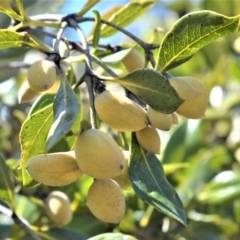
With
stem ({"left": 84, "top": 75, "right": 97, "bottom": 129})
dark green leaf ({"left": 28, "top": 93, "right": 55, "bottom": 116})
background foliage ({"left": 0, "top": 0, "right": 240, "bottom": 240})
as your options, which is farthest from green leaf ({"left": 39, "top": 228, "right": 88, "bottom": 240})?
stem ({"left": 84, "top": 75, "right": 97, "bottom": 129})

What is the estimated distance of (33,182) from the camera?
835mm

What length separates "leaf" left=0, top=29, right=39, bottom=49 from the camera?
77cm

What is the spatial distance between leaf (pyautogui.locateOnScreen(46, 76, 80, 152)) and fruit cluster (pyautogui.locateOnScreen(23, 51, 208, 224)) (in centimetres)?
3

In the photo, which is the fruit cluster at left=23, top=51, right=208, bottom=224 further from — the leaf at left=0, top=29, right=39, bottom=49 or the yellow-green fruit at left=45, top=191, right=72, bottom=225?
the yellow-green fruit at left=45, top=191, right=72, bottom=225

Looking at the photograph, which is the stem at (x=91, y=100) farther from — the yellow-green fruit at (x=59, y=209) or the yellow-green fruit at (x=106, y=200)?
the yellow-green fruit at (x=59, y=209)

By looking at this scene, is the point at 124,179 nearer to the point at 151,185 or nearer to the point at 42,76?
the point at 151,185

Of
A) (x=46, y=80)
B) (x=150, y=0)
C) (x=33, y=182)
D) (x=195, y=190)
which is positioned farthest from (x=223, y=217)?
(x=46, y=80)

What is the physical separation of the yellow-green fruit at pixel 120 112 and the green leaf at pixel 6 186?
33cm

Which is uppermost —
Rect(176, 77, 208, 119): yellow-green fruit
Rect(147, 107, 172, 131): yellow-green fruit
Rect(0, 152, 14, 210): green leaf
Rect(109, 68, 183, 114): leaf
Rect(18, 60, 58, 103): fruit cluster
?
Rect(18, 60, 58, 103): fruit cluster

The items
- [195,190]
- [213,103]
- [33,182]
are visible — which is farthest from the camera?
[213,103]

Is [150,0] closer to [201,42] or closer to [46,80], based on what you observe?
[201,42]

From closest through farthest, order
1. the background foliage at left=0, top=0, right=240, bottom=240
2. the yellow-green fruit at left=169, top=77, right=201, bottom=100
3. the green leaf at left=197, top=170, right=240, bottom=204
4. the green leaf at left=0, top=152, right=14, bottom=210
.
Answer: the yellow-green fruit at left=169, top=77, right=201, bottom=100
the green leaf at left=0, top=152, right=14, bottom=210
the background foliage at left=0, top=0, right=240, bottom=240
the green leaf at left=197, top=170, right=240, bottom=204

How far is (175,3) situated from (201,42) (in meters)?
1.58

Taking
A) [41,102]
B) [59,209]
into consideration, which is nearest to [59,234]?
[59,209]
